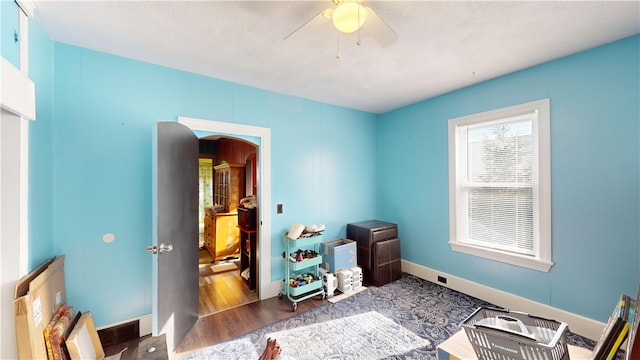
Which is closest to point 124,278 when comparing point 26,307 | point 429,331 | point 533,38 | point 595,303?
point 26,307

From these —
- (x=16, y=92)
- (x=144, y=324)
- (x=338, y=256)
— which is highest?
(x=16, y=92)

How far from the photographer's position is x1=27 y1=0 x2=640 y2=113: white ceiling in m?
1.58

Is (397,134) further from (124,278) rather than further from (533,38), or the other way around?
(124,278)

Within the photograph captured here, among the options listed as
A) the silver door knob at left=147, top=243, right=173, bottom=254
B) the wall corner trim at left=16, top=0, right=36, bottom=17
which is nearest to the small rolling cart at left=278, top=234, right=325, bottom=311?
the silver door knob at left=147, top=243, right=173, bottom=254

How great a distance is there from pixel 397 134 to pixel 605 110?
2.14 m

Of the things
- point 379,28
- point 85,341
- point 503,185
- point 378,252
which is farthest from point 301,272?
point 379,28

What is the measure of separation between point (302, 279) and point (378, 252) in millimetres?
1086

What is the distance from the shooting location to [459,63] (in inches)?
92.5

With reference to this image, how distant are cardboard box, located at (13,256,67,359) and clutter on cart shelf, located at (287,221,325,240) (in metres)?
1.95

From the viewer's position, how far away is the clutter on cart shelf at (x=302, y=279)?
112 inches

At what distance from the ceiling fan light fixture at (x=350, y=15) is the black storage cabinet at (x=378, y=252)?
2594 millimetres

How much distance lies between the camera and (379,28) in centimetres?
147

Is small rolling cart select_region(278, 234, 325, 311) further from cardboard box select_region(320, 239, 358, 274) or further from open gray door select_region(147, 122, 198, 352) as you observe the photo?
open gray door select_region(147, 122, 198, 352)

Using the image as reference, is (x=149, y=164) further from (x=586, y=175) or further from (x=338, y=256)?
(x=586, y=175)
